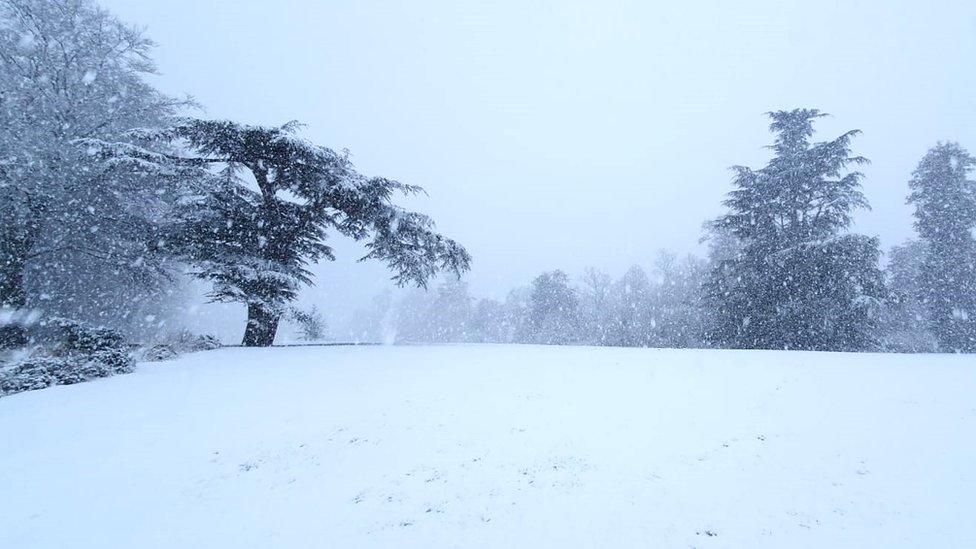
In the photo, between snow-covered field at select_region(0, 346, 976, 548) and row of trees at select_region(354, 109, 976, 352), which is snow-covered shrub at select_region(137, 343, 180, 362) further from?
row of trees at select_region(354, 109, 976, 352)

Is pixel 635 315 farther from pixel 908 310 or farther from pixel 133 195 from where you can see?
pixel 133 195

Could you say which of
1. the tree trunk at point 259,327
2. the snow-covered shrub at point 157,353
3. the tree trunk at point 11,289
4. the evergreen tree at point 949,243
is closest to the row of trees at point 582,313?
the evergreen tree at point 949,243

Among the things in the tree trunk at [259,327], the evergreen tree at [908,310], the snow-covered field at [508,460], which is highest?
the evergreen tree at [908,310]

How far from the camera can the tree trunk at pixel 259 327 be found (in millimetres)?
14055

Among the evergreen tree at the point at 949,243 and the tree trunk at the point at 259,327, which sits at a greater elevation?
the evergreen tree at the point at 949,243

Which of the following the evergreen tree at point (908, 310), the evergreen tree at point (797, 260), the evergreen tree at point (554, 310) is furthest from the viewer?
the evergreen tree at point (554, 310)

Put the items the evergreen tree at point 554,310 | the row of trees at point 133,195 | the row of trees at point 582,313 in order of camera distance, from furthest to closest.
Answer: the evergreen tree at point 554,310, the row of trees at point 582,313, the row of trees at point 133,195

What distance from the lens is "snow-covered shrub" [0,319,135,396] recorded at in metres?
9.40

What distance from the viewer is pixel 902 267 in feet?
107

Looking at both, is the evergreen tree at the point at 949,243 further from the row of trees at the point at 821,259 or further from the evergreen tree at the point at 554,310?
the evergreen tree at the point at 554,310

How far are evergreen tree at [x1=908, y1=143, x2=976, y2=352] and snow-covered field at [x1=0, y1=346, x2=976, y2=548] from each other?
19293 millimetres

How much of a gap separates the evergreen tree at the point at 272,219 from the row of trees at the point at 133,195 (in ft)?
0.15

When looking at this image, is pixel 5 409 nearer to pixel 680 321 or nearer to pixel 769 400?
pixel 769 400

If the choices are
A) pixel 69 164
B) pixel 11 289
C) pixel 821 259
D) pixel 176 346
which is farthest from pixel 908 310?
pixel 11 289
